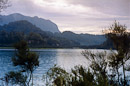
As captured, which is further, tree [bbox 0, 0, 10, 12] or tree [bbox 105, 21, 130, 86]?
tree [bbox 105, 21, 130, 86]

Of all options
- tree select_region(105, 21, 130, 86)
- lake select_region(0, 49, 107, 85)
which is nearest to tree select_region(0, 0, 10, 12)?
lake select_region(0, 49, 107, 85)

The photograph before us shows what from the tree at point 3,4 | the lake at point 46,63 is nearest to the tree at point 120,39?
the lake at point 46,63

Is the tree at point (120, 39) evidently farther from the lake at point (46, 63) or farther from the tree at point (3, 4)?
the tree at point (3, 4)

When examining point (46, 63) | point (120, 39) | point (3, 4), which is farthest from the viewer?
point (46, 63)

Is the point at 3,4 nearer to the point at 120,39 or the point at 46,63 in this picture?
the point at 120,39

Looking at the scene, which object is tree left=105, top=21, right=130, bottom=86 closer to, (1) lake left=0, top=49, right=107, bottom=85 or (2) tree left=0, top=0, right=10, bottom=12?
(1) lake left=0, top=49, right=107, bottom=85

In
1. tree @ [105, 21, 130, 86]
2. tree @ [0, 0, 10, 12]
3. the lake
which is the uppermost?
tree @ [0, 0, 10, 12]

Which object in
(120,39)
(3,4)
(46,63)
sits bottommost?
(46,63)

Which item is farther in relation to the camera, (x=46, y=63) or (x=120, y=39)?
(x=46, y=63)

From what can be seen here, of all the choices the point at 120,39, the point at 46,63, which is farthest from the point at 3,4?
the point at 46,63

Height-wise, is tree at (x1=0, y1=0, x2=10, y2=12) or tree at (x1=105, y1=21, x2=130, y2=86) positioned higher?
tree at (x1=0, y1=0, x2=10, y2=12)

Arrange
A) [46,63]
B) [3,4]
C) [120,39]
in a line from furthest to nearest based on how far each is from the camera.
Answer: [46,63]
[120,39]
[3,4]

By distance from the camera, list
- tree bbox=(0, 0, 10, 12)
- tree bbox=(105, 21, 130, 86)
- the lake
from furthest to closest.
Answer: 1. the lake
2. tree bbox=(105, 21, 130, 86)
3. tree bbox=(0, 0, 10, 12)

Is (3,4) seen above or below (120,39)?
above
